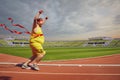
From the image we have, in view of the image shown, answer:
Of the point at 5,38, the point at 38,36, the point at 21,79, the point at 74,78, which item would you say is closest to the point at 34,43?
the point at 38,36

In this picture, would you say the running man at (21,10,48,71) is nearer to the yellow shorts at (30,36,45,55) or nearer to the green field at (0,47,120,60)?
the yellow shorts at (30,36,45,55)

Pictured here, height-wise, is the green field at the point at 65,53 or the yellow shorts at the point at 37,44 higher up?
the yellow shorts at the point at 37,44

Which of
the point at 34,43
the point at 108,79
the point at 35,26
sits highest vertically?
the point at 35,26

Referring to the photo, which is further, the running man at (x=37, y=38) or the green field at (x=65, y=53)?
the green field at (x=65, y=53)

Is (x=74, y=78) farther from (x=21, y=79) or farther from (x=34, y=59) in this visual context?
(x=34, y=59)

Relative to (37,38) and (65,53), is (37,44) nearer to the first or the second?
(37,38)

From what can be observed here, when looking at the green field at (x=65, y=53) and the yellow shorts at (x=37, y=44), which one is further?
the green field at (x=65, y=53)

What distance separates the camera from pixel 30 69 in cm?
671

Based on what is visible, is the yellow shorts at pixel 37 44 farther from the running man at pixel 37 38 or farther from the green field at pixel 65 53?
the green field at pixel 65 53

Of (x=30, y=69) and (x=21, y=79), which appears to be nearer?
(x=21, y=79)

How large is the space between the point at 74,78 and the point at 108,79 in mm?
1104

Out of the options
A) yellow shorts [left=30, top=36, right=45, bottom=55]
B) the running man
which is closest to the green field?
the running man

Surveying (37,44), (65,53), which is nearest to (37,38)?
(37,44)

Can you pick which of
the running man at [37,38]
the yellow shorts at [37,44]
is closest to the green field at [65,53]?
the running man at [37,38]
